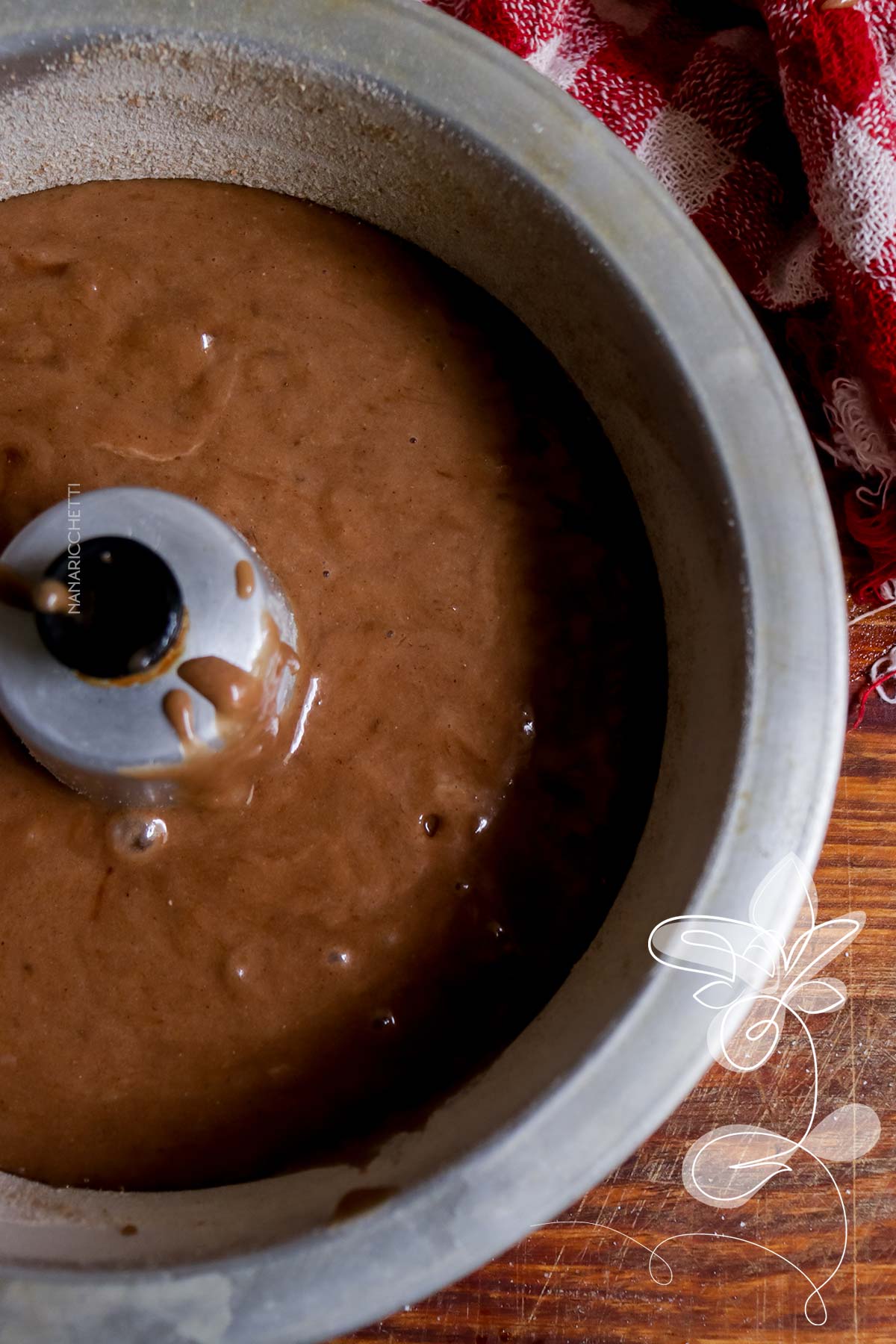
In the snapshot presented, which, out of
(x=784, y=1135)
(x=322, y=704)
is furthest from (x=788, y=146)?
(x=784, y=1135)

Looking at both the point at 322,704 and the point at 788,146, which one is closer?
the point at 322,704

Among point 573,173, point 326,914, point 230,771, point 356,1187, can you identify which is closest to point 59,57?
point 573,173

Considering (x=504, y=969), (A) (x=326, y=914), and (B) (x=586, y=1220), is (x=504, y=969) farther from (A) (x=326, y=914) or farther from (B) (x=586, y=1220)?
(B) (x=586, y=1220)

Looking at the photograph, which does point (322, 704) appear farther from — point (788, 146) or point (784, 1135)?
point (788, 146)

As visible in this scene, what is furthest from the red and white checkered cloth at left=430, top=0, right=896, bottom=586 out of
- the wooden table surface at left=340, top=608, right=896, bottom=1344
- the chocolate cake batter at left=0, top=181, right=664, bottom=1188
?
the wooden table surface at left=340, top=608, right=896, bottom=1344

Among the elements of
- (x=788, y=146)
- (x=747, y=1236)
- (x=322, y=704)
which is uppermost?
(x=788, y=146)
